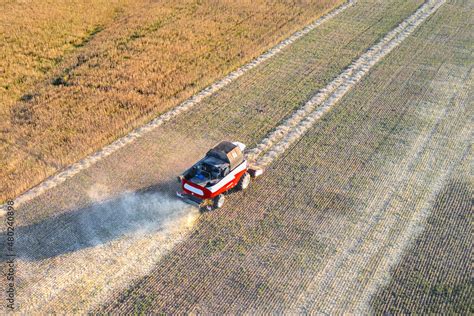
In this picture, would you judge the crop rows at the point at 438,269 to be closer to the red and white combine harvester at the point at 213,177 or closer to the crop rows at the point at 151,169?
the crop rows at the point at 151,169

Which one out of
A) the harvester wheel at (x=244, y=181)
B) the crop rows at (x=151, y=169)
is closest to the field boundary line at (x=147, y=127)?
the crop rows at (x=151, y=169)

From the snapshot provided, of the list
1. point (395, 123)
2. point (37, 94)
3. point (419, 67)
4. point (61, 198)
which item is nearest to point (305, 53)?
point (419, 67)

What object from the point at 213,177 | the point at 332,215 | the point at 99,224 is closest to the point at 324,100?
the point at 332,215

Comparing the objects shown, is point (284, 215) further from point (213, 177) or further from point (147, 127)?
point (147, 127)

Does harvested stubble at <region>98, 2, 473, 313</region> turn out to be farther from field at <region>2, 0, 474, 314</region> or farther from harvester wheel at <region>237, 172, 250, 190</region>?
harvester wheel at <region>237, 172, 250, 190</region>

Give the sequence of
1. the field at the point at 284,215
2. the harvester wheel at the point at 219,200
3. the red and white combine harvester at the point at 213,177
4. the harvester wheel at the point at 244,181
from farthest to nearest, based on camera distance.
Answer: the harvester wheel at the point at 244,181
the harvester wheel at the point at 219,200
the red and white combine harvester at the point at 213,177
the field at the point at 284,215

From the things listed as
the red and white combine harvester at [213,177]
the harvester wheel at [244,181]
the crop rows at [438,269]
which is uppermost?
the red and white combine harvester at [213,177]

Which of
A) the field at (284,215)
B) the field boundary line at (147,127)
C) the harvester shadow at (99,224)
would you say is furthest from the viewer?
the field boundary line at (147,127)
